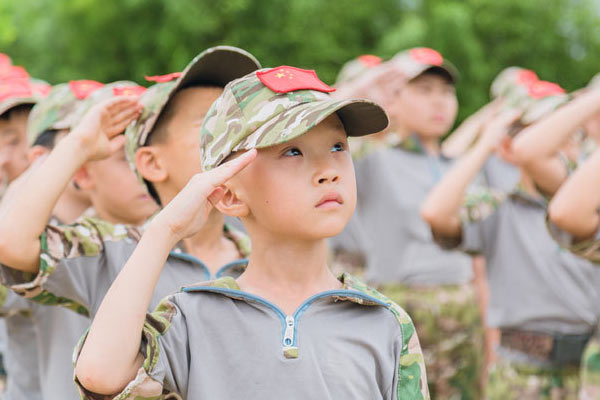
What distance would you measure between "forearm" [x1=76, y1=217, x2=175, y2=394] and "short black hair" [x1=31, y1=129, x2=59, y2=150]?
1905mm

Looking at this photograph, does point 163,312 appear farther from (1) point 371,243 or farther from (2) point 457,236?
(1) point 371,243

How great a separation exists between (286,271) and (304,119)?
41cm

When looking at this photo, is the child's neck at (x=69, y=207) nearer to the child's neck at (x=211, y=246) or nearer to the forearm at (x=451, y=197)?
the child's neck at (x=211, y=246)

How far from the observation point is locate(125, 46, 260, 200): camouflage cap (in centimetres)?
295

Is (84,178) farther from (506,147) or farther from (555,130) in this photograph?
(506,147)

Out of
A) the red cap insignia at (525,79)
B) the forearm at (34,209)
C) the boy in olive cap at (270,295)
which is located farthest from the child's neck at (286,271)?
the red cap insignia at (525,79)

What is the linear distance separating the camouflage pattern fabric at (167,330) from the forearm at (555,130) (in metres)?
1.94

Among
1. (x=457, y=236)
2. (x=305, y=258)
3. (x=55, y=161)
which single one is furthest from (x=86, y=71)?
(x=305, y=258)

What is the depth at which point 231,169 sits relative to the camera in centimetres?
222

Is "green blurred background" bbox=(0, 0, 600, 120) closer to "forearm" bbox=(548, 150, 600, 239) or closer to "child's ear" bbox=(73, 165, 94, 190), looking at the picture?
"child's ear" bbox=(73, 165, 94, 190)

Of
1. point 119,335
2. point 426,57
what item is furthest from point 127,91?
point 426,57

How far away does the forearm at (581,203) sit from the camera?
11.8ft

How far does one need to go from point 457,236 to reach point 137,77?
7.46 meters

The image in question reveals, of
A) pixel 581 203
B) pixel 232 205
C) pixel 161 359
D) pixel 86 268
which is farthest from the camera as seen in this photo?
pixel 581 203
